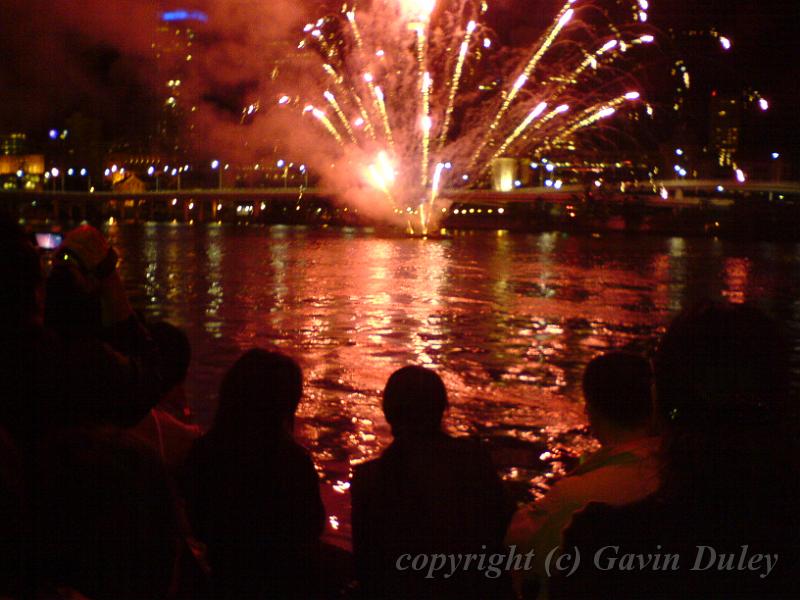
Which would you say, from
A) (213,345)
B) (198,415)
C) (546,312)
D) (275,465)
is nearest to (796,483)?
(275,465)

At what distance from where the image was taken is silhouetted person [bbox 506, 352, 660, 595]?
2.59m

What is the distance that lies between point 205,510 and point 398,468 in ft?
2.08

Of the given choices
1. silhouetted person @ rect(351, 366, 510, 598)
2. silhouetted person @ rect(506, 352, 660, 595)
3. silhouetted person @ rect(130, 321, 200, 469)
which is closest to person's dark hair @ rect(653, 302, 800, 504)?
silhouetted person @ rect(506, 352, 660, 595)

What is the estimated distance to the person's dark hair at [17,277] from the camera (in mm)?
2539

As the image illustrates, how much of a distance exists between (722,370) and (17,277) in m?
1.88

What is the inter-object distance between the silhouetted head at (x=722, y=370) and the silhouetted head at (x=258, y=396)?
1.51 metres

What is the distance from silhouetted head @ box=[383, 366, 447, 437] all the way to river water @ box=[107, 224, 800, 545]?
2498 mm

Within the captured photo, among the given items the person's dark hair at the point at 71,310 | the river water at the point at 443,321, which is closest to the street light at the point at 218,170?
the river water at the point at 443,321

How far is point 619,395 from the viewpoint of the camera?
3.06 meters

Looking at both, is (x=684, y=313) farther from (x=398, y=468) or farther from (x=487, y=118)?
Result: (x=487, y=118)

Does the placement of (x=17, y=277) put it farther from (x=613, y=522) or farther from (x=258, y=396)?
(x=613, y=522)

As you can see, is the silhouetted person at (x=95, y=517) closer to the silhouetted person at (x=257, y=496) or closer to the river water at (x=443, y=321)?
the silhouetted person at (x=257, y=496)

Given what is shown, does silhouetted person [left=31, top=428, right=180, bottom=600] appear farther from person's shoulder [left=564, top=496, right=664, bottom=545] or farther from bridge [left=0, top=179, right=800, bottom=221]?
bridge [left=0, top=179, right=800, bottom=221]

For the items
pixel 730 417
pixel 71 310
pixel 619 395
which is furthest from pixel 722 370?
pixel 71 310
